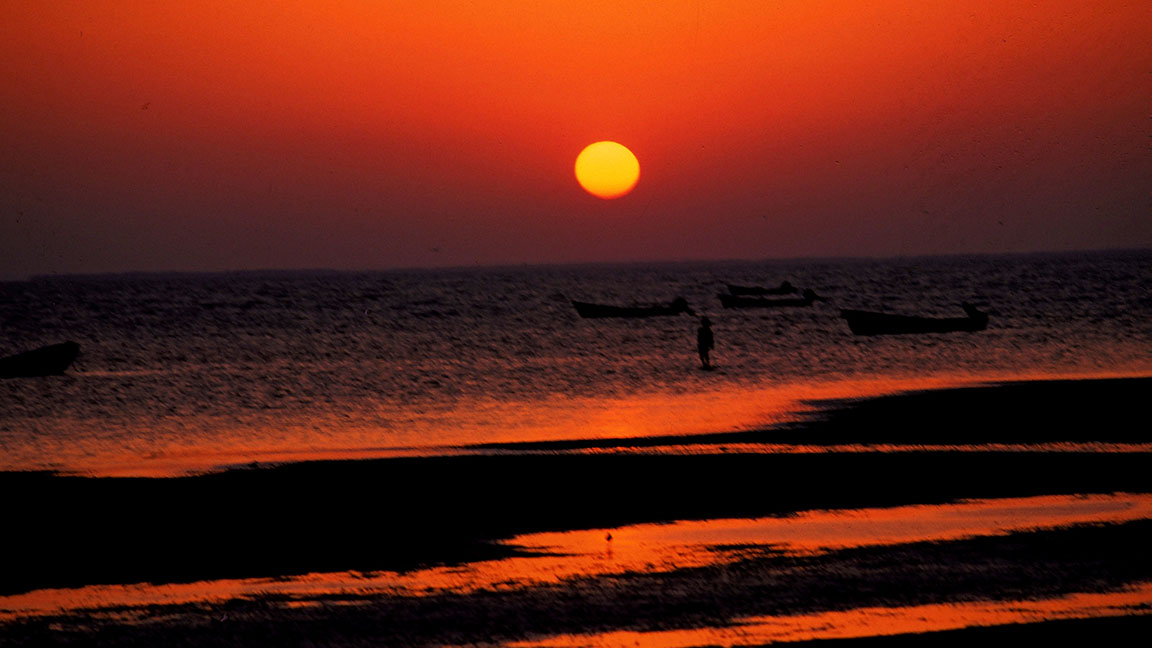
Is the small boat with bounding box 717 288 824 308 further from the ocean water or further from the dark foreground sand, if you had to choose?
the dark foreground sand

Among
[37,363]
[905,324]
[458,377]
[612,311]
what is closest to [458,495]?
[458,377]

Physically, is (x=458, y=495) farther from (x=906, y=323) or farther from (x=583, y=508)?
(x=906, y=323)

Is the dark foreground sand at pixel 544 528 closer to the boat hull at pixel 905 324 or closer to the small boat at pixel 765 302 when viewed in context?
the boat hull at pixel 905 324

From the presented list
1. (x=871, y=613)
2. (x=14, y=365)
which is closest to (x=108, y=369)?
(x=14, y=365)

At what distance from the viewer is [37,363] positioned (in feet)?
117

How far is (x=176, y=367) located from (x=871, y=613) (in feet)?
117

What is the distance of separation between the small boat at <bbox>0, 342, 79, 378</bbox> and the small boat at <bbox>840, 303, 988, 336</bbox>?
29336mm

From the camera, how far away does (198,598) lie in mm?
10438

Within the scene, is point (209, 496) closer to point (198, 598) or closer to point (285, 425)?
point (198, 598)

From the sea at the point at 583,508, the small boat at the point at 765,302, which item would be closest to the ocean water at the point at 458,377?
the sea at the point at 583,508

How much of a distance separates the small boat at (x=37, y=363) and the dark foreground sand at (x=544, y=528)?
773 inches

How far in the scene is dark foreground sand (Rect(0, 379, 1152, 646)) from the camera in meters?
9.62

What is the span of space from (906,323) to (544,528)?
34.8m

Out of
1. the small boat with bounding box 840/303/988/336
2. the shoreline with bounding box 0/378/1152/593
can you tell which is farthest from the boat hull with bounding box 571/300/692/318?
the shoreline with bounding box 0/378/1152/593
